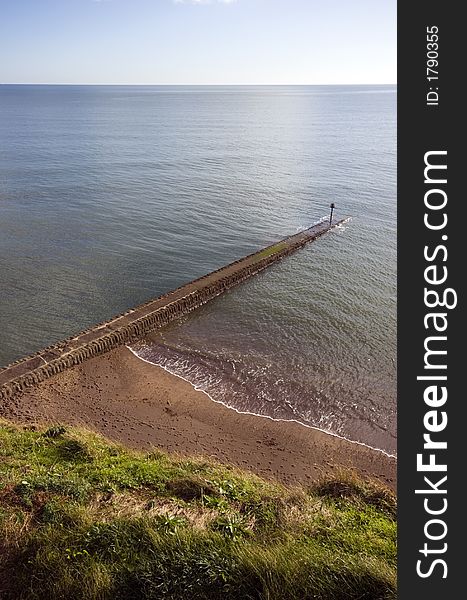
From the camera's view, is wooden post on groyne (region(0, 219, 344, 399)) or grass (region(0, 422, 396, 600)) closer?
grass (region(0, 422, 396, 600))

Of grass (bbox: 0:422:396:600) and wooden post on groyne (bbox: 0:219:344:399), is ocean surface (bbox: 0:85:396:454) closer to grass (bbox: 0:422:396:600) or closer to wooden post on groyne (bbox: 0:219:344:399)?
wooden post on groyne (bbox: 0:219:344:399)

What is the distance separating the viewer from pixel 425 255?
182 inches

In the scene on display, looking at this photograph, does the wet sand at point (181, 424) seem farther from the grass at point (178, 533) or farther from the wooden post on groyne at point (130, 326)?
the grass at point (178, 533)

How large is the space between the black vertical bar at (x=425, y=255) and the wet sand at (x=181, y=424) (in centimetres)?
1252

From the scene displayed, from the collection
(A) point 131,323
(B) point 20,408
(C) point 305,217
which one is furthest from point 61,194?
(B) point 20,408

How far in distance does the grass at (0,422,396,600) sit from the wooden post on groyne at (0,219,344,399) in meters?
7.51

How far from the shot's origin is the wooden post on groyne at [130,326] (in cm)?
2092

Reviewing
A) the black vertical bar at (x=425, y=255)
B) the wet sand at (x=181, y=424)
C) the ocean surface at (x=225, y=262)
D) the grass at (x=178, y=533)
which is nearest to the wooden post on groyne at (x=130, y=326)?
the wet sand at (x=181, y=424)

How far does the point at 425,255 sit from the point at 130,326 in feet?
72.4

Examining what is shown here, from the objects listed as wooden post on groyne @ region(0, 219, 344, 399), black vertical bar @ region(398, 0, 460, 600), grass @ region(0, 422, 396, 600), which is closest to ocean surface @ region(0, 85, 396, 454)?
wooden post on groyne @ region(0, 219, 344, 399)

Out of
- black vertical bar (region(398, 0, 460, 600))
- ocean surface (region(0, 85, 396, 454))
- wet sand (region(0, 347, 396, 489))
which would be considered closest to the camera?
black vertical bar (region(398, 0, 460, 600))

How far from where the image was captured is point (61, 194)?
51.4 meters

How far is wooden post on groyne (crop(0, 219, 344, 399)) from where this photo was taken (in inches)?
824

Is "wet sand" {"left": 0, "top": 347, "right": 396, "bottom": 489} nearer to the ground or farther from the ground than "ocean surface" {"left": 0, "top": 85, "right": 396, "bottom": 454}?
nearer to the ground
